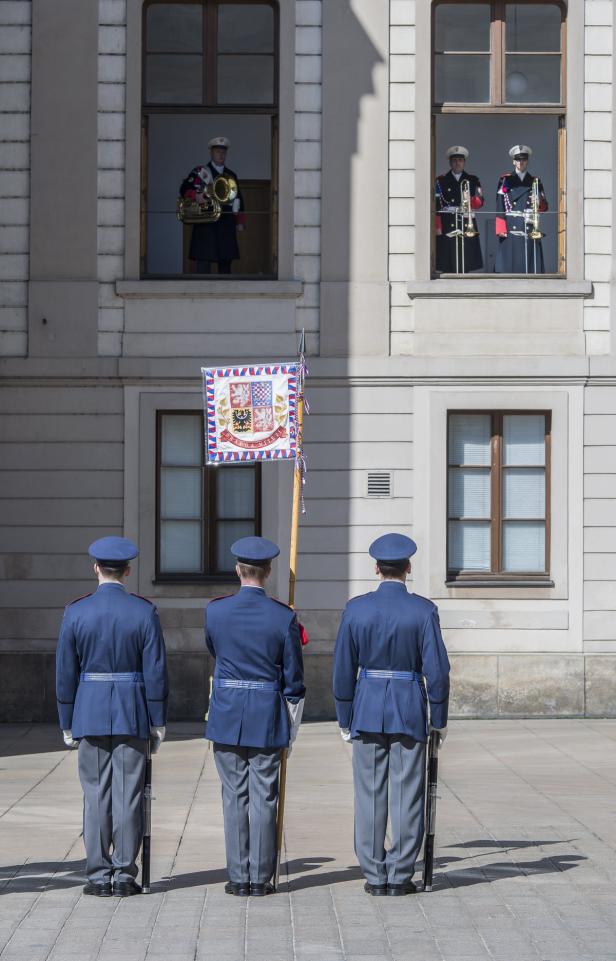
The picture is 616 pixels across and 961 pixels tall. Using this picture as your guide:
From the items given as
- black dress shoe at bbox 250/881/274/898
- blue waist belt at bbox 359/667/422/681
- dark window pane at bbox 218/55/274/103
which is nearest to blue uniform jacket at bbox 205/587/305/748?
blue waist belt at bbox 359/667/422/681

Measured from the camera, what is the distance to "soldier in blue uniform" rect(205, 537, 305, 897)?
26.8 ft

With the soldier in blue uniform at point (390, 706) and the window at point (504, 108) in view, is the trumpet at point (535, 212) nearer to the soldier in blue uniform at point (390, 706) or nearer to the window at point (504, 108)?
the window at point (504, 108)

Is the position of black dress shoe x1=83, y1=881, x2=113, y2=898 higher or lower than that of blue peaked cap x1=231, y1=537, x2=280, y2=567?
lower

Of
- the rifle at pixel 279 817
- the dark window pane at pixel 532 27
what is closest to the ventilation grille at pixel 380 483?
the dark window pane at pixel 532 27

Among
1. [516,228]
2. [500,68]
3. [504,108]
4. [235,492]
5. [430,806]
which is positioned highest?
[500,68]

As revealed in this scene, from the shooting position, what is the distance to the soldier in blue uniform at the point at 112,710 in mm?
8125

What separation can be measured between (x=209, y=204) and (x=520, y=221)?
338 centimetres

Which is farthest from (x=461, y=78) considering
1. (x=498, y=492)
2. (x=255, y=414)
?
(x=255, y=414)

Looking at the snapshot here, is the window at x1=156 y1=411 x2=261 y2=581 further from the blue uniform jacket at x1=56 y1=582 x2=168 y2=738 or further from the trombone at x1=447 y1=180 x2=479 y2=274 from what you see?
the blue uniform jacket at x1=56 y1=582 x2=168 y2=738

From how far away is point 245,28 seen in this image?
56.5ft

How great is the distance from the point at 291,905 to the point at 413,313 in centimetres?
973

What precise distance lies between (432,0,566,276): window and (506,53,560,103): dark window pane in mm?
11

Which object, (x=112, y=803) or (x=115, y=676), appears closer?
(x=112, y=803)

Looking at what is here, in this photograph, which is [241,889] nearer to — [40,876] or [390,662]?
[40,876]
